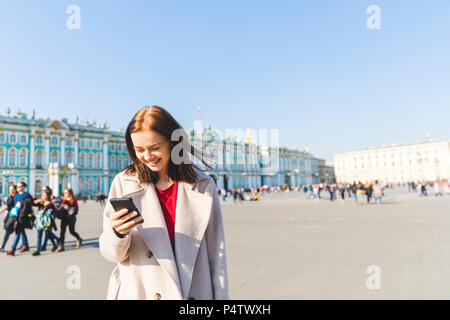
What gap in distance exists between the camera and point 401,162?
8731 centimetres

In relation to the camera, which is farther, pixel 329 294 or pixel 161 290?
pixel 329 294

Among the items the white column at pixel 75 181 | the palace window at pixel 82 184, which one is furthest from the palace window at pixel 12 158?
the palace window at pixel 82 184

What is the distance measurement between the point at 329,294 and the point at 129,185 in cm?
266

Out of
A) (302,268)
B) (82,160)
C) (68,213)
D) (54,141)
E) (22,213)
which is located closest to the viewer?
(302,268)

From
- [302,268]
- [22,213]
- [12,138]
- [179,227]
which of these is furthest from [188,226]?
[12,138]

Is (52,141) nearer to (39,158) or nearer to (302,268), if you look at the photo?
(39,158)

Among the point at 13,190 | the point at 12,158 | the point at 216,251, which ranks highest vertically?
the point at 12,158

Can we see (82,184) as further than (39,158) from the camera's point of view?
Yes

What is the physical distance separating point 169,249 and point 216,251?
0.22 meters

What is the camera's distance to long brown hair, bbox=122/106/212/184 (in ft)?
4.26
